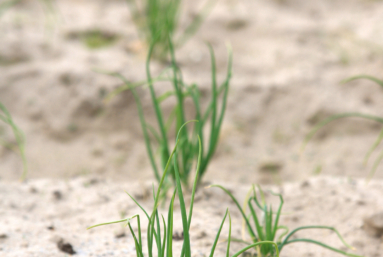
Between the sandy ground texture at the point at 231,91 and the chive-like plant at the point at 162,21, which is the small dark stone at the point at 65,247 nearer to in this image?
the sandy ground texture at the point at 231,91

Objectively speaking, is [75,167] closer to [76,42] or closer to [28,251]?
[28,251]

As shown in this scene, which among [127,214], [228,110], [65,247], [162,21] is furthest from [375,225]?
[162,21]

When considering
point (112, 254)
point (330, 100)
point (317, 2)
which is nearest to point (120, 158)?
point (112, 254)

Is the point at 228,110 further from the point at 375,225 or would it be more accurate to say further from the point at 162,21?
the point at 375,225

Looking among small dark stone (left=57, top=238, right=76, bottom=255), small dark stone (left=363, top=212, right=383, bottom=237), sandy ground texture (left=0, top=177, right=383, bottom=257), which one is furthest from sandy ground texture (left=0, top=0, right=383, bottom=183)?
small dark stone (left=57, top=238, right=76, bottom=255)

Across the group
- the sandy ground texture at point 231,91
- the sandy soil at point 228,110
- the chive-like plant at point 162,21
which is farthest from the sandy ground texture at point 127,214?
the chive-like plant at point 162,21

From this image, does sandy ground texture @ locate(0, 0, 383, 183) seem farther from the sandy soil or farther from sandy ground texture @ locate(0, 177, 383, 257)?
sandy ground texture @ locate(0, 177, 383, 257)
